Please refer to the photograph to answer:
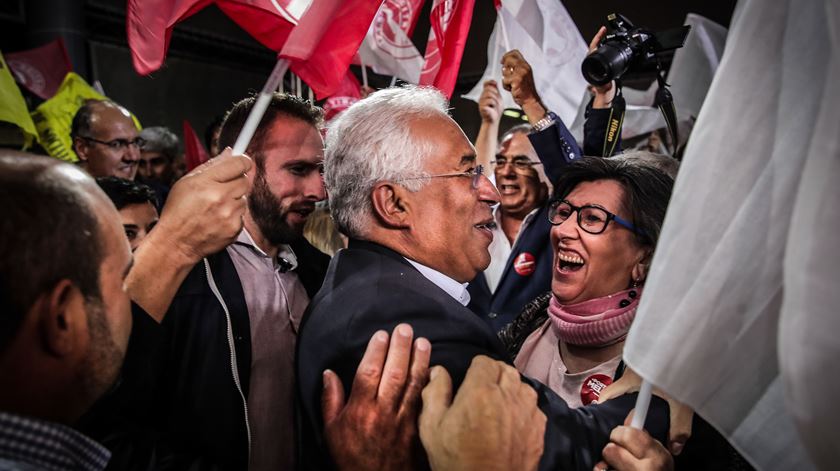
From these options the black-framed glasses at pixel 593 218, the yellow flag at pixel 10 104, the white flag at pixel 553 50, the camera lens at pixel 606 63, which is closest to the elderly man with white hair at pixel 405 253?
Answer: the black-framed glasses at pixel 593 218

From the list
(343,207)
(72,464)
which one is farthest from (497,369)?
(343,207)

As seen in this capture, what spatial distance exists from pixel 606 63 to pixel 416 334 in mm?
1526

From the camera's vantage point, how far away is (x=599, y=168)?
2.12m

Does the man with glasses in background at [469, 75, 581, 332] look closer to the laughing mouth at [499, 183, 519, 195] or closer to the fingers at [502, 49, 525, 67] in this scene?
the laughing mouth at [499, 183, 519, 195]

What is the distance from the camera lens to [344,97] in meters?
4.01

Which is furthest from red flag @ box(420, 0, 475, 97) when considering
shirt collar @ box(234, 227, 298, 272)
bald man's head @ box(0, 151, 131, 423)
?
bald man's head @ box(0, 151, 131, 423)

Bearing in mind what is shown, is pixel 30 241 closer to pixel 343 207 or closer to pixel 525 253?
pixel 343 207

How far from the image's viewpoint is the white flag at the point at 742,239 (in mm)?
828

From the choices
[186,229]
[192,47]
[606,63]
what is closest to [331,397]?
[186,229]

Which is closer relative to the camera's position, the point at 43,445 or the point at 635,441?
the point at 43,445

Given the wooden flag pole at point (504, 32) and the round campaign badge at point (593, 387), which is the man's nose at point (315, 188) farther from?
the wooden flag pole at point (504, 32)

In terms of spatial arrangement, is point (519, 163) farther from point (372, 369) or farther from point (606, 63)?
point (372, 369)

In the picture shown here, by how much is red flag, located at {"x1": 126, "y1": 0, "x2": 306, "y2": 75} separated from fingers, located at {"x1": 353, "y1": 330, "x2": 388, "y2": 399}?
3.83 feet

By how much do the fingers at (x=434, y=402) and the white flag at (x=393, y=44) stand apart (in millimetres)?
2717
